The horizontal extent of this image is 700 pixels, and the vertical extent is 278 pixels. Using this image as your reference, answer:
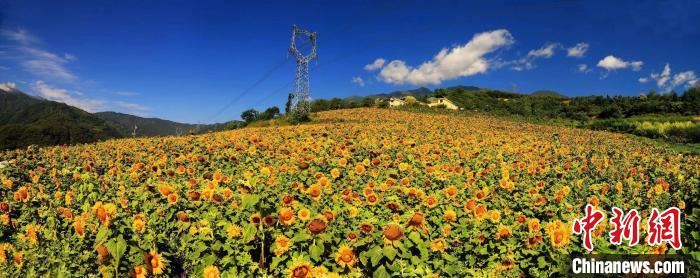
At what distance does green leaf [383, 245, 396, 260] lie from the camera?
3381 mm

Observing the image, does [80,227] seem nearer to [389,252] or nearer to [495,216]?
[389,252]

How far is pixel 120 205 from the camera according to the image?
198 inches

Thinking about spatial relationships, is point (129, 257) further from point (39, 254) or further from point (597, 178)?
point (597, 178)

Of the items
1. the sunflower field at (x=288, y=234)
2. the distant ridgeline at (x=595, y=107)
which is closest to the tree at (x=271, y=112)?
the distant ridgeline at (x=595, y=107)

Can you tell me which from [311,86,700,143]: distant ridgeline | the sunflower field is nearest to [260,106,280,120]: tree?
[311,86,700,143]: distant ridgeline

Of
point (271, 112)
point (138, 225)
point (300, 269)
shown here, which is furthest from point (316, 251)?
point (271, 112)

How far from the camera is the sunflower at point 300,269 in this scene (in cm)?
318

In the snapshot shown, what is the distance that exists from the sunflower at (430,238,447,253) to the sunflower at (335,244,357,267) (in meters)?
0.90

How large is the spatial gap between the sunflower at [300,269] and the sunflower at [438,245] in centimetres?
127

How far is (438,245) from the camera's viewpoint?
13.0 ft

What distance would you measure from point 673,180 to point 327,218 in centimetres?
885

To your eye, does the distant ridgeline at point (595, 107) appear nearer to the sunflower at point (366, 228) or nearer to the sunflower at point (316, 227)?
the sunflower at point (366, 228)

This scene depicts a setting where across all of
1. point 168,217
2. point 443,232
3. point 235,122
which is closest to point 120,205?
point 168,217

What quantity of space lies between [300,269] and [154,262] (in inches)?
47.4
